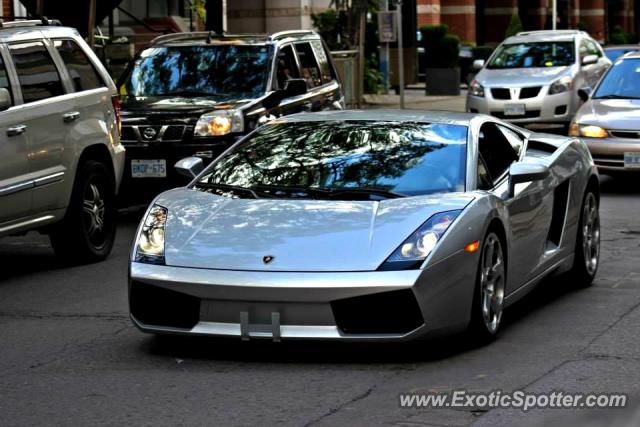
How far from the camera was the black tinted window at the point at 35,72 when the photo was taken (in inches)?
419

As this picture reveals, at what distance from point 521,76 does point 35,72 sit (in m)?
14.7

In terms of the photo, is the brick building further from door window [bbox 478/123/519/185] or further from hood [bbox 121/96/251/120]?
door window [bbox 478/123/519/185]

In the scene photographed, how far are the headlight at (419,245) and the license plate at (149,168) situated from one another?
7.21 m

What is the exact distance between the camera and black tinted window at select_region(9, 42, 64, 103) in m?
10.6

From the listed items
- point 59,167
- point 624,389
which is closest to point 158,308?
point 624,389

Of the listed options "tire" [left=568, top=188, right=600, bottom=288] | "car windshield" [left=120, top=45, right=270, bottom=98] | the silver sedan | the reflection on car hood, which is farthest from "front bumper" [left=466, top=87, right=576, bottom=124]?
"tire" [left=568, top=188, right=600, bottom=288]

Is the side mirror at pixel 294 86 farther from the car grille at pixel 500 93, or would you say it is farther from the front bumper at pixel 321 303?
the car grille at pixel 500 93

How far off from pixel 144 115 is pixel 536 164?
6.48 m

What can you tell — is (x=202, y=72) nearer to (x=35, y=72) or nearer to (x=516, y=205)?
(x=35, y=72)

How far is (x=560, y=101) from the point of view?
77.3ft

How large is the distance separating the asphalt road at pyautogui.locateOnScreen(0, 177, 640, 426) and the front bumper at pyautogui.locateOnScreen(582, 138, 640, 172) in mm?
6853

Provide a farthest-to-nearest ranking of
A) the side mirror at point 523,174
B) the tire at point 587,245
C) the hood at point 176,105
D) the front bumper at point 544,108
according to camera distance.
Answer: the front bumper at point 544,108, the hood at point 176,105, the tire at point 587,245, the side mirror at point 523,174

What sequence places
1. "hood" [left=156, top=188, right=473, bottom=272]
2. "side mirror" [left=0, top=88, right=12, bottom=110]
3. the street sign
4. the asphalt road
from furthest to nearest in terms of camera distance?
the street sign → "side mirror" [left=0, top=88, right=12, bottom=110] → "hood" [left=156, top=188, right=473, bottom=272] → the asphalt road

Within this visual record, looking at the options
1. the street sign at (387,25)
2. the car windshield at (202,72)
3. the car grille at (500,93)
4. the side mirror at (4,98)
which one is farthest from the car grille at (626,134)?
the street sign at (387,25)
